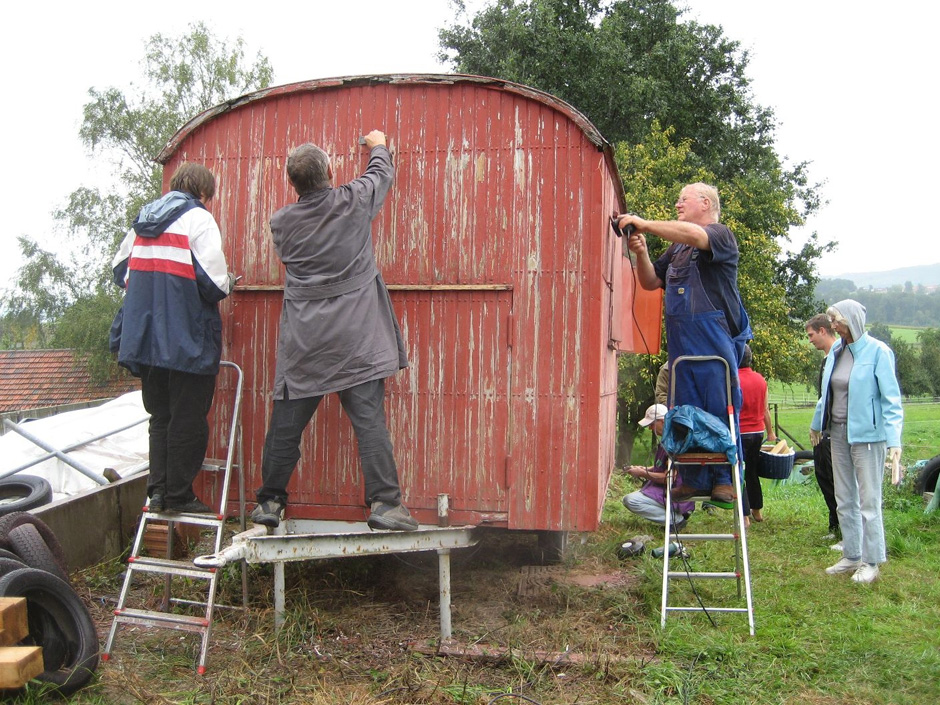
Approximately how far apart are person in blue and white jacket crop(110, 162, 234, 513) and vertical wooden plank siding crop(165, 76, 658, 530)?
51 centimetres

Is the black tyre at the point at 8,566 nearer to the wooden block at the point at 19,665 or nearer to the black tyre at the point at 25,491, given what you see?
the wooden block at the point at 19,665

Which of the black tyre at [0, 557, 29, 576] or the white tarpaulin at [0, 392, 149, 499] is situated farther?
the white tarpaulin at [0, 392, 149, 499]

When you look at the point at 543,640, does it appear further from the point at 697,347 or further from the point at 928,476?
the point at 928,476

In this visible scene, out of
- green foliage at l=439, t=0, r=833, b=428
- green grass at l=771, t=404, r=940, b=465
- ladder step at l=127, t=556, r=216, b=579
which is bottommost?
green grass at l=771, t=404, r=940, b=465

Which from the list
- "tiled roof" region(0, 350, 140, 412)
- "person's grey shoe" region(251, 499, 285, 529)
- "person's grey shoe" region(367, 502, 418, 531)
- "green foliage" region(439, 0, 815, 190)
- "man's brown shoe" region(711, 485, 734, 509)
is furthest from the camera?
"tiled roof" region(0, 350, 140, 412)

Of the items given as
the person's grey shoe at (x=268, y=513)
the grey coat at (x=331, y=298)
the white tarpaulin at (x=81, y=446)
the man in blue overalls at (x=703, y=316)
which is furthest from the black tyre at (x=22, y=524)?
the man in blue overalls at (x=703, y=316)

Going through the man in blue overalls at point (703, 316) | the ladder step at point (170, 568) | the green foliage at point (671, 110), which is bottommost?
the ladder step at point (170, 568)

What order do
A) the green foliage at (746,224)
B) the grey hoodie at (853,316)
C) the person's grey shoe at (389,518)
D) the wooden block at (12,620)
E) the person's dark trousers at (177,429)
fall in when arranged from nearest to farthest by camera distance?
the wooden block at (12,620)
the person's grey shoe at (389,518)
the person's dark trousers at (177,429)
the grey hoodie at (853,316)
the green foliage at (746,224)

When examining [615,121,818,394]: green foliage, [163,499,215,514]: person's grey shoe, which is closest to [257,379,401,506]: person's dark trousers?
[163,499,215,514]: person's grey shoe

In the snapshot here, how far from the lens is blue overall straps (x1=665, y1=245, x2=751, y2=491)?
506 centimetres

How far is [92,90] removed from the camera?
31.4 m

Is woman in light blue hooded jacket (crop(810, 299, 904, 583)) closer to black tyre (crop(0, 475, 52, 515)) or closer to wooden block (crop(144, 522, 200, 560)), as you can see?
wooden block (crop(144, 522, 200, 560))

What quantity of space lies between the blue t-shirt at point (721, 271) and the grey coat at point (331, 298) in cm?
199

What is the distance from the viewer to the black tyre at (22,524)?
15.6ft
